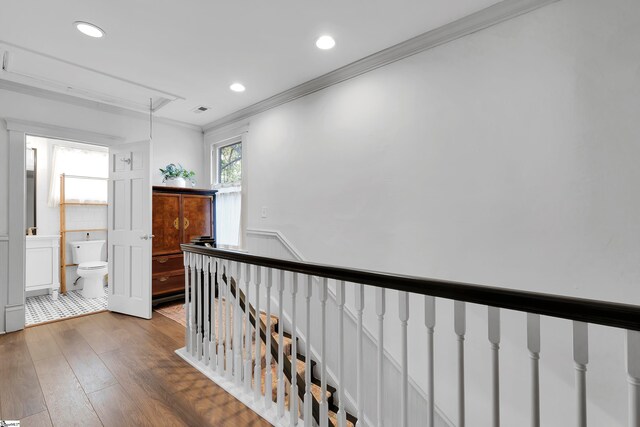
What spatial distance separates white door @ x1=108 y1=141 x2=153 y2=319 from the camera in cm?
336

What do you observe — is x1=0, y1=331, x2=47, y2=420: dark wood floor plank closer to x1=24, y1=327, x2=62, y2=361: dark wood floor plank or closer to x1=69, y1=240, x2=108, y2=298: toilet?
x1=24, y1=327, x2=62, y2=361: dark wood floor plank

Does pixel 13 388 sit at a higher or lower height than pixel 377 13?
lower

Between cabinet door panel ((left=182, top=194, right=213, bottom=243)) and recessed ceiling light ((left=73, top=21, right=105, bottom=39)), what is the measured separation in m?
2.05

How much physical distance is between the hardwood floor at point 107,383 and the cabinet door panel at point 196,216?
54.8 inches

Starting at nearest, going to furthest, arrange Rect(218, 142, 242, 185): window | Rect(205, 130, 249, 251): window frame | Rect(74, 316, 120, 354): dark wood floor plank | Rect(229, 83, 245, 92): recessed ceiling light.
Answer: Rect(74, 316, 120, 354): dark wood floor plank < Rect(229, 83, 245, 92): recessed ceiling light < Rect(205, 130, 249, 251): window frame < Rect(218, 142, 242, 185): window

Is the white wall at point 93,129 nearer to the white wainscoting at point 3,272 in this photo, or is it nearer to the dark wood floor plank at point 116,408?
the white wainscoting at point 3,272

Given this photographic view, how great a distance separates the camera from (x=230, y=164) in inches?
169

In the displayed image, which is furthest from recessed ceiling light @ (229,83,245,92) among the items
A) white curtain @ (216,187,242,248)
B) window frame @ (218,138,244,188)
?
white curtain @ (216,187,242,248)

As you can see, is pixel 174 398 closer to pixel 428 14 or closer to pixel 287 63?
pixel 287 63

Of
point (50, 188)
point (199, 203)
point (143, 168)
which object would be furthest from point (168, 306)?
point (50, 188)

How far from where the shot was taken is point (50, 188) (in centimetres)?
455

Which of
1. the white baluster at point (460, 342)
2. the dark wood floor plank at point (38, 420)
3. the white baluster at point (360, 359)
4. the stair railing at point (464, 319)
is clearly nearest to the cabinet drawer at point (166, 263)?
the dark wood floor plank at point (38, 420)

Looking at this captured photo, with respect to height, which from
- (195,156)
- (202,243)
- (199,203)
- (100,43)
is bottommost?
(202,243)

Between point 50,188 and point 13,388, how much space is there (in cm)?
364
